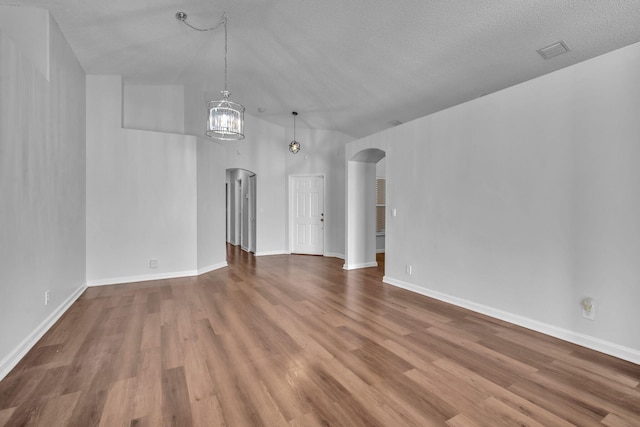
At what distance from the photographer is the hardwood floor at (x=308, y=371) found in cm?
174

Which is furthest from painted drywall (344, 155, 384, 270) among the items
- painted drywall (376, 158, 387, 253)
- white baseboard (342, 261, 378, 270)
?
painted drywall (376, 158, 387, 253)

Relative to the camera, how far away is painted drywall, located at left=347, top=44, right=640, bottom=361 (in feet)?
7.90

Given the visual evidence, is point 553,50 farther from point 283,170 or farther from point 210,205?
point 283,170

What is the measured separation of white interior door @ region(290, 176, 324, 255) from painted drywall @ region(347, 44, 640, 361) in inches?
143

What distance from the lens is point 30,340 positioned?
8.61 feet

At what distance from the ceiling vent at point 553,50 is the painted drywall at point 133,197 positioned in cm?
508

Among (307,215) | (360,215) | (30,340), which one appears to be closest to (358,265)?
(360,215)

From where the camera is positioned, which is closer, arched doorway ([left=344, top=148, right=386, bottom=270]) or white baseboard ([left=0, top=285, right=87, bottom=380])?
white baseboard ([left=0, top=285, right=87, bottom=380])

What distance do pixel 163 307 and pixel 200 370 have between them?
5.78 feet

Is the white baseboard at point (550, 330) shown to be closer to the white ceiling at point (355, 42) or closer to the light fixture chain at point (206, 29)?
the white ceiling at point (355, 42)

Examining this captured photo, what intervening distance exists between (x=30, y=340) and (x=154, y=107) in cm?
399

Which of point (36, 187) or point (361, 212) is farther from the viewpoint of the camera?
point (361, 212)

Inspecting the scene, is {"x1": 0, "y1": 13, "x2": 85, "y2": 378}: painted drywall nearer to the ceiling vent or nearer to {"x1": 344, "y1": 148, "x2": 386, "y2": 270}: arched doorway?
{"x1": 344, "y1": 148, "x2": 386, "y2": 270}: arched doorway

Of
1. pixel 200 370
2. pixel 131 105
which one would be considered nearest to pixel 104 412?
pixel 200 370
